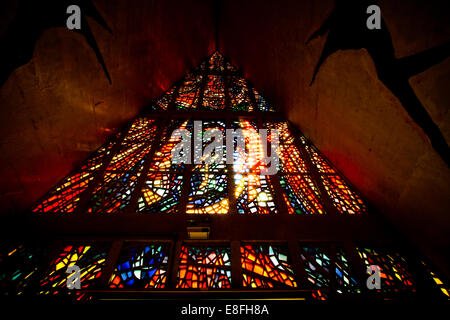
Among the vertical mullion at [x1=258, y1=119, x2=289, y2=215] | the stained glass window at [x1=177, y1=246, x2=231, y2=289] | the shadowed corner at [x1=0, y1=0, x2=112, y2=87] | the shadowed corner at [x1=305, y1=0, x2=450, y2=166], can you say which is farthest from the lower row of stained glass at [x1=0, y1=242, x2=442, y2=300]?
the shadowed corner at [x1=0, y1=0, x2=112, y2=87]

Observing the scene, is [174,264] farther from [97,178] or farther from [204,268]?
[97,178]

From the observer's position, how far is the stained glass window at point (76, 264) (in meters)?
1.94

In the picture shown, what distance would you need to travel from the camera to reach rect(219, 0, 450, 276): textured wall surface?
5.90 ft

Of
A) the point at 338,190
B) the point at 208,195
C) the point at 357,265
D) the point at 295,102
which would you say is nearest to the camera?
the point at 357,265

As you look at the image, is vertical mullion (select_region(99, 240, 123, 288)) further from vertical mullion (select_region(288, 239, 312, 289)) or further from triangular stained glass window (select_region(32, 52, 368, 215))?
vertical mullion (select_region(288, 239, 312, 289))

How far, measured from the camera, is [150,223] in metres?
2.40

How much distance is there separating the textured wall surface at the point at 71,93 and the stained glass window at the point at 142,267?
61.5 inches

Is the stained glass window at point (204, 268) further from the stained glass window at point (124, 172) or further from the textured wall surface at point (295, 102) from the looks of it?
the textured wall surface at point (295, 102)

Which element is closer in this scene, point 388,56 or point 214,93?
point 388,56

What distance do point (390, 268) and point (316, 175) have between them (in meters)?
1.45

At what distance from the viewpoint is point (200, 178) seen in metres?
3.15

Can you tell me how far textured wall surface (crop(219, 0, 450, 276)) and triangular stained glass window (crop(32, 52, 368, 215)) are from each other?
0.43m

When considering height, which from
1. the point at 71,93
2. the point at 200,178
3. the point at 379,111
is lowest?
the point at 379,111

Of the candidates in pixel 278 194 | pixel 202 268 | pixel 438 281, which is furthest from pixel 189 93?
pixel 438 281
